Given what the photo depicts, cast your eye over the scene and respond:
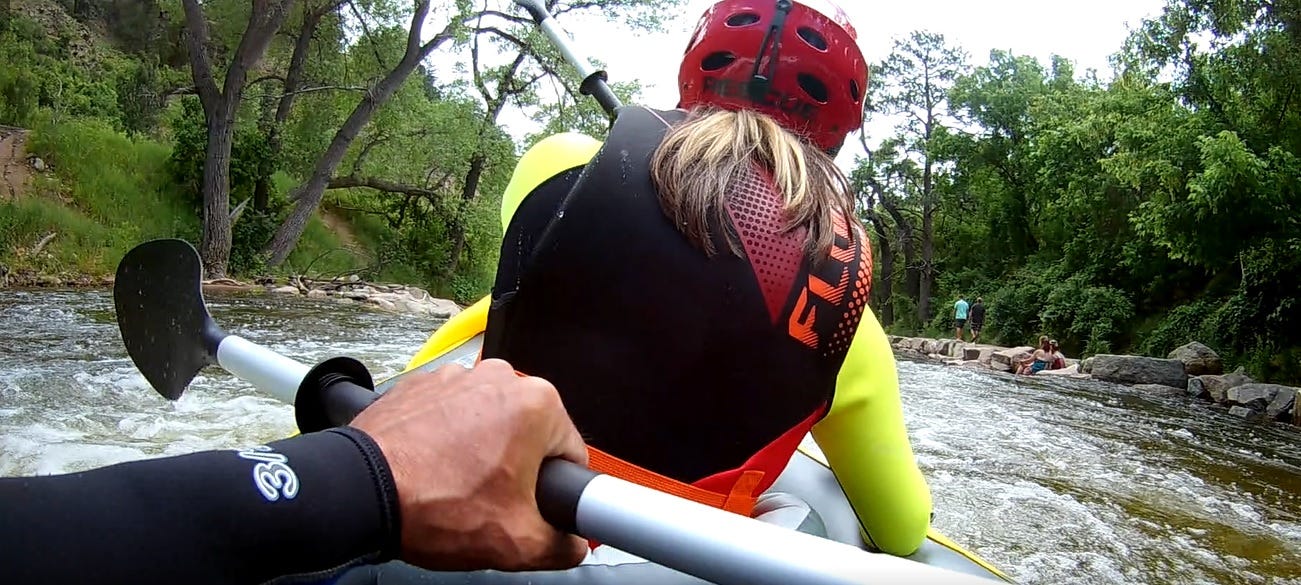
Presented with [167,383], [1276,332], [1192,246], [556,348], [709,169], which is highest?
[1192,246]

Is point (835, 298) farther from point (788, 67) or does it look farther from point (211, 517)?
point (211, 517)

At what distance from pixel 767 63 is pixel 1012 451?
A: 412 cm

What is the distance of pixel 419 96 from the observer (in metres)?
16.1

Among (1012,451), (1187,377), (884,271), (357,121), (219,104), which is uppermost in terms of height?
(884,271)

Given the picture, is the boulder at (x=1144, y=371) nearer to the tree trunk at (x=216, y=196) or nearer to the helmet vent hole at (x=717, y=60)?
the helmet vent hole at (x=717, y=60)

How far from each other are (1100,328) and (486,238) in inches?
481

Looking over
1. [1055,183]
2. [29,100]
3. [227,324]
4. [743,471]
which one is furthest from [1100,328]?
[29,100]

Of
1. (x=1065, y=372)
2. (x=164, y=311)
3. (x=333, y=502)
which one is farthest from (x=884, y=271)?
(x=333, y=502)

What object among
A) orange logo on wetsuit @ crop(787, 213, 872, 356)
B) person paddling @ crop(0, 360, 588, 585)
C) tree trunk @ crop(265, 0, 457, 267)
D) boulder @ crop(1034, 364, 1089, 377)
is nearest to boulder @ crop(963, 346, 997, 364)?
→ boulder @ crop(1034, 364, 1089, 377)

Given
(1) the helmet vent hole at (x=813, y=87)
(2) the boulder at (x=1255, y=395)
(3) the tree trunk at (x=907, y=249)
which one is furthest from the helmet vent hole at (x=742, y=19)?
(3) the tree trunk at (x=907, y=249)

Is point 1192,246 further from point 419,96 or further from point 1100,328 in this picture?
point 419,96

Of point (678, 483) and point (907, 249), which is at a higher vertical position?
point (907, 249)

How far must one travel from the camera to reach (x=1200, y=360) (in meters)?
11.9

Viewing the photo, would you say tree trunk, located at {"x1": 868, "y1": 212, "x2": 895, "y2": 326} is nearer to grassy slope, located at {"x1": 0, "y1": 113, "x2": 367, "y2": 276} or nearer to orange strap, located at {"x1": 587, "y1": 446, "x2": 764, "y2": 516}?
grassy slope, located at {"x1": 0, "y1": 113, "x2": 367, "y2": 276}
